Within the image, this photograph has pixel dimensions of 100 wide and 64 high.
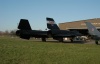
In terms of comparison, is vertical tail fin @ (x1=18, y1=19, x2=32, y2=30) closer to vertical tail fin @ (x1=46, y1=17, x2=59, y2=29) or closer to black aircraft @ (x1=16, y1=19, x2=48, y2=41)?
black aircraft @ (x1=16, y1=19, x2=48, y2=41)

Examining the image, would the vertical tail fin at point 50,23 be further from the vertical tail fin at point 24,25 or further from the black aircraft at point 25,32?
the vertical tail fin at point 24,25

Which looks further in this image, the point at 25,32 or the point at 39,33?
the point at 39,33

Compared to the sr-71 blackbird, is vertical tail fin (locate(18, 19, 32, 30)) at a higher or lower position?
higher

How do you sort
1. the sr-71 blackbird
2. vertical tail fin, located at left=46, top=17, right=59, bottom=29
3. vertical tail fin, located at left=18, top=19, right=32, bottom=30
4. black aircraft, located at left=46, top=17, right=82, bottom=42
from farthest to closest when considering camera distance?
1. vertical tail fin, located at left=46, top=17, right=59, bottom=29
2. vertical tail fin, located at left=18, top=19, right=32, bottom=30
3. the sr-71 blackbird
4. black aircraft, located at left=46, top=17, right=82, bottom=42

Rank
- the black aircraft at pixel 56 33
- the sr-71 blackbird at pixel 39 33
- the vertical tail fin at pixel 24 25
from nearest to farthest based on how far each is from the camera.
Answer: the black aircraft at pixel 56 33 → the sr-71 blackbird at pixel 39 33 → the vertical tail fin at pixel 24 25

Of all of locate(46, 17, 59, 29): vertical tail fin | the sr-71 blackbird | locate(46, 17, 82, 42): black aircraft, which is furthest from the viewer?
locate(46, 17, 59, 29): vertical tail fin

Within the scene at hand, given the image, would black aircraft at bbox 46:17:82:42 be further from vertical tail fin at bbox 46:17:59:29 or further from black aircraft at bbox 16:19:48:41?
black aircraft at bbox 16:19:48:41

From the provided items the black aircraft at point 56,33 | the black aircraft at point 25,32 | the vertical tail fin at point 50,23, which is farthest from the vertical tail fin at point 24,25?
the black aircraft at point 56,33

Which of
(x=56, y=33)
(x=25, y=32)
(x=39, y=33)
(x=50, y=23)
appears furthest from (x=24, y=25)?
(x=56, y=33)

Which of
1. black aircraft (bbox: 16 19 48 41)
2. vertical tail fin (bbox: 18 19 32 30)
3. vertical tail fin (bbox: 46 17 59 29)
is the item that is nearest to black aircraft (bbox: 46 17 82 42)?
vertical tail fin (bbox: 46 17 59 29)

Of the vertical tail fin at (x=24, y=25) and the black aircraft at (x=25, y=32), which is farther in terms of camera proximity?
the vertical tail fin at (x=24, y=25)

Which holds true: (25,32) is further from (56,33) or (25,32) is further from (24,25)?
(56,33)

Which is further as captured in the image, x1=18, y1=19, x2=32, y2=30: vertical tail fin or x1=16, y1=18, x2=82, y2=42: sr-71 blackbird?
Answer: x1=18, y1=19, x2=32, y2=30: vertical tail fin

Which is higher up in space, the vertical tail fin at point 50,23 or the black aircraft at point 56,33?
the vertical tail fin at point 50,23
